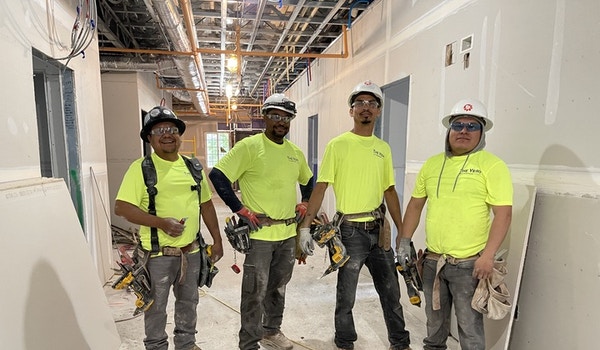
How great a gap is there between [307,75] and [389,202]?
4.84 m

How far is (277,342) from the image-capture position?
2.23 metres

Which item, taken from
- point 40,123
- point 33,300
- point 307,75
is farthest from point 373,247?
point 307,75

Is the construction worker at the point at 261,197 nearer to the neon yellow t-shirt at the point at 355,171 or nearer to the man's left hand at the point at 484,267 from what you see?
the neon yellow t-shirt at the point at 355,171

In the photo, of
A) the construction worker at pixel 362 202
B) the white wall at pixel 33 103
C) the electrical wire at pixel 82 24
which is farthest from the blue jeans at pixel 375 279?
the electrical wire at pixel 82 24

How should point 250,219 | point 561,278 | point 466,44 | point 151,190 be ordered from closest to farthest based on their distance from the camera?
1. point 561,278
2. point 151,190
3. point 250,219
4. point 466,44

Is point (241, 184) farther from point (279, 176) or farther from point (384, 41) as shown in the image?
point (384, 41)

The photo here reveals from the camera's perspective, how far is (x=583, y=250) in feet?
4.83

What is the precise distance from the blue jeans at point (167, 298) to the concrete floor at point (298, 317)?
19.3 inches

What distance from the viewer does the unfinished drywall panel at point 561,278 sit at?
4.71 feet

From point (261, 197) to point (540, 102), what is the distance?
60.3 inches

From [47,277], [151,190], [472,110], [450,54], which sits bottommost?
[47,277]

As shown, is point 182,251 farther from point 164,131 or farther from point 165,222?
point 164,131

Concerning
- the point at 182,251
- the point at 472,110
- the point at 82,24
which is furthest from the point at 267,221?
the point at 82,24

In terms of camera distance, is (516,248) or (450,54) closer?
(516,248)
